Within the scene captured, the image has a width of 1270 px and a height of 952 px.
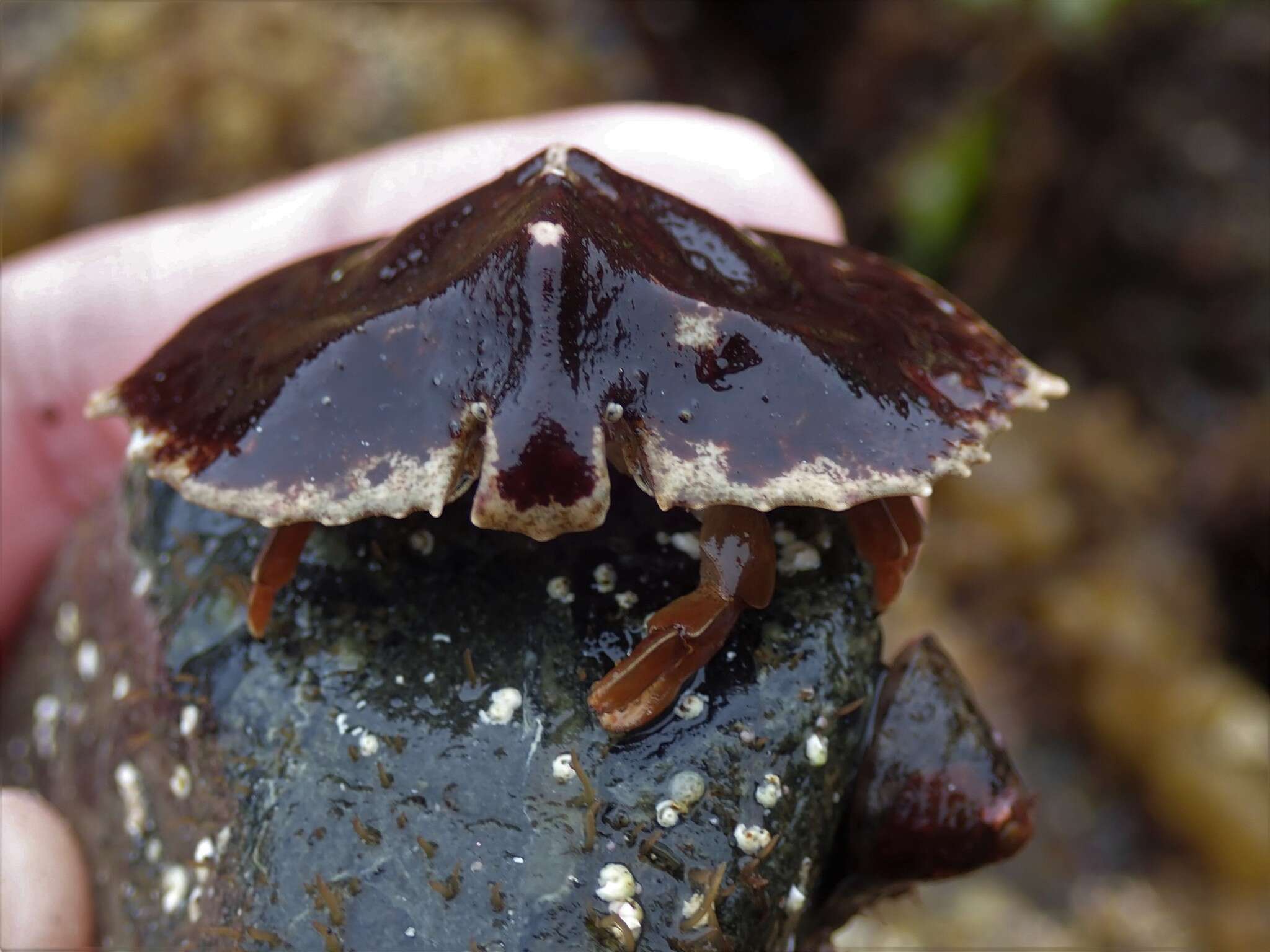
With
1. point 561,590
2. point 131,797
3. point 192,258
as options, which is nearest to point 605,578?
point 561,590

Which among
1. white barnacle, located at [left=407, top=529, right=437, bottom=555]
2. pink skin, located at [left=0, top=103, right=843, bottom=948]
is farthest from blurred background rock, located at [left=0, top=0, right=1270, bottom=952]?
white barnacle, located at [left=407, top=529, right=437, bottom=555]

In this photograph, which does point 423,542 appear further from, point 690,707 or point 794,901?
point 794,901

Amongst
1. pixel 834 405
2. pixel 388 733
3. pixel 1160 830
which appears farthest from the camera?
pixel 1160 830

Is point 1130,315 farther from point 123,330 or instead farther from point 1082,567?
point 123,330

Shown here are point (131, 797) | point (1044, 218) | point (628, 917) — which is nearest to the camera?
point (628, 917)

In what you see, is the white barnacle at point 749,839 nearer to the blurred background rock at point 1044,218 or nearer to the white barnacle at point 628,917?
the white barnacle at point 628,917

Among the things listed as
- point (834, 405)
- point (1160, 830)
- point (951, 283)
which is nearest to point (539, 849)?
point (834, 405)

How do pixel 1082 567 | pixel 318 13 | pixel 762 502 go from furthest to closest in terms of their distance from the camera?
1. pixel 318 13
2. pixel 1082 567
3. pixel 762 502
